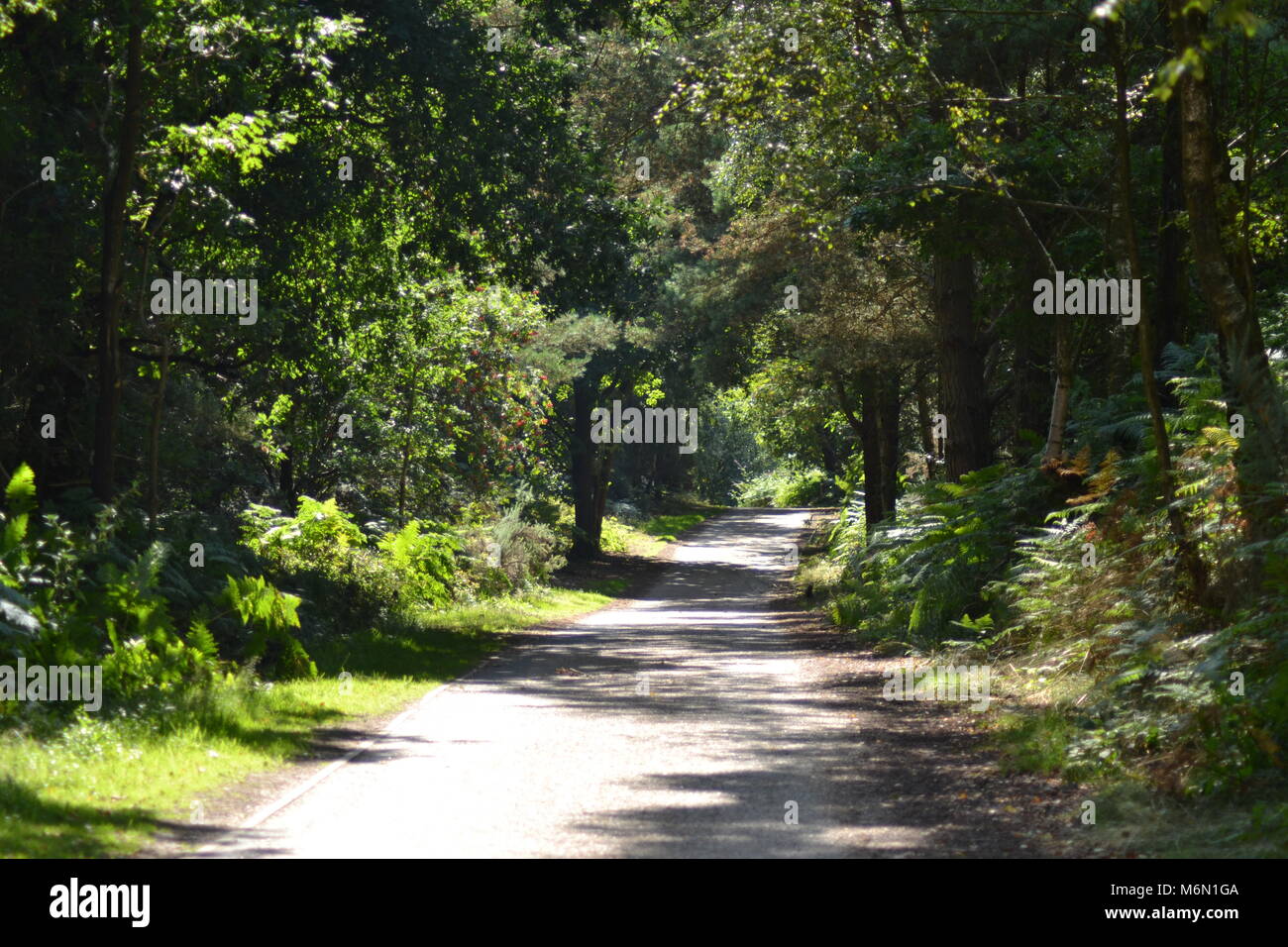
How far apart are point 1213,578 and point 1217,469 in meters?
0.90

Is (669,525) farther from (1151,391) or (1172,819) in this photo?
(1172,819)

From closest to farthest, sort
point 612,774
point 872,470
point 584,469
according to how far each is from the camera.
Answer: point 612,774
point 872,470
point 584,469

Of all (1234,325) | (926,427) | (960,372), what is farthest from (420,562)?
(1234,325)

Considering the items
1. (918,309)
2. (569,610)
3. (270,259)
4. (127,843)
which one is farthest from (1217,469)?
(569,610)

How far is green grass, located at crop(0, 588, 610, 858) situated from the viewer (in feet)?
25.2

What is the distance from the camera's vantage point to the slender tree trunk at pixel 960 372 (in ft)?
66.6

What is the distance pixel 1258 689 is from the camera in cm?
849

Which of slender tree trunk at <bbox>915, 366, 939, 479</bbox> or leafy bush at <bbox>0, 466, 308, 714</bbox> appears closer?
leafy bush at <bbox>0, 466, 308, 714</bbox>

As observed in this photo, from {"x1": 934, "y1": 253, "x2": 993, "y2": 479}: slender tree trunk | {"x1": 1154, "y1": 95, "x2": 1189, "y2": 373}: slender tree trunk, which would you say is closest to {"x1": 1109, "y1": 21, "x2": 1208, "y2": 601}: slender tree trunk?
{"x1": 1154, "y1": 95, "x2": 1189, "y2": 373}: slender tree trunk

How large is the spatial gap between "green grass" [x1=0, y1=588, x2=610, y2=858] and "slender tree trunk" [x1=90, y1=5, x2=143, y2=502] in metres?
3.08

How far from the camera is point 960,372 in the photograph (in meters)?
20.3

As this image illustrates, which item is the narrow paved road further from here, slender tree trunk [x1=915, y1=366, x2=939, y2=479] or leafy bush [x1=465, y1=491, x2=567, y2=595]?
slender tree trunk [x1=915, y1=366, x2=939, y2=479]

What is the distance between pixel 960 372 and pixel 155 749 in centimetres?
1382
